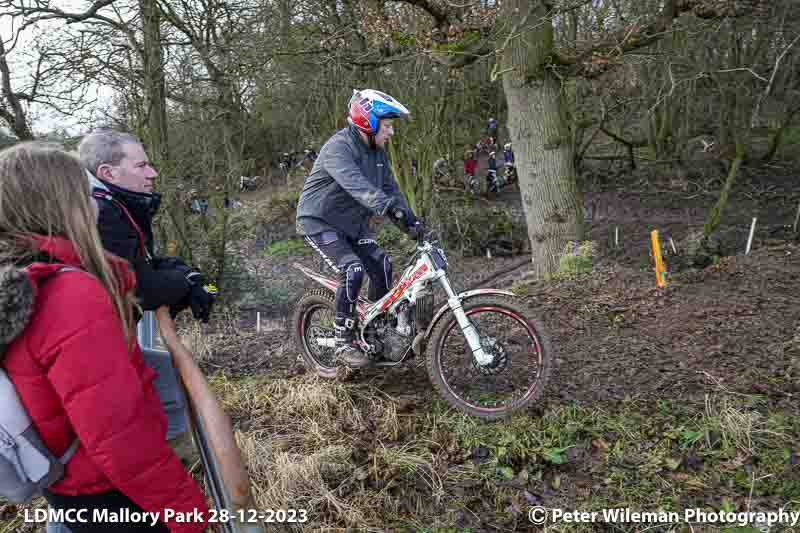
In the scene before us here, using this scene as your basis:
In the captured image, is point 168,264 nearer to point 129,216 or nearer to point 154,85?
point 129,216

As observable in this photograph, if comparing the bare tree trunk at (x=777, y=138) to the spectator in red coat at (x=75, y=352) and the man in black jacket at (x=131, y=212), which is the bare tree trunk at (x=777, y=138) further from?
the spectator in red coat at (x=75, y=352)

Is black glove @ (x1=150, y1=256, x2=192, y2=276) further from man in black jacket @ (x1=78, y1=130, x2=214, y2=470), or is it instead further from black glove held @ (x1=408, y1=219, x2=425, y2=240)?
black glove held @ (x1=408, y1=219, x2=425, y2=240)

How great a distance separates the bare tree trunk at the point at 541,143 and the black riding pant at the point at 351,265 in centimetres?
314

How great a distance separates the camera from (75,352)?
4.61ft

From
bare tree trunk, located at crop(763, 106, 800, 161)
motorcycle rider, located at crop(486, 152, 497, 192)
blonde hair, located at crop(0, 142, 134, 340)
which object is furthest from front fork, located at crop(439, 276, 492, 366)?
motorcycle rider, located at crop(486, 152, 497, 192)

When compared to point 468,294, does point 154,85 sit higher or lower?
higher

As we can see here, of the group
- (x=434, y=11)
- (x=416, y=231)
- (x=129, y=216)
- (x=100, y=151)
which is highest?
(x=434, y=11)

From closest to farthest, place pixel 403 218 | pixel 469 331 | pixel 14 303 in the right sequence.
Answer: pixel 14 303 → pixel 469 331 → pixel 403 218

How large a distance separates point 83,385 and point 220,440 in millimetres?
441

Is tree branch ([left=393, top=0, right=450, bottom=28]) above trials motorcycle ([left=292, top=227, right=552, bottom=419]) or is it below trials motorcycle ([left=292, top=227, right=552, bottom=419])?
above

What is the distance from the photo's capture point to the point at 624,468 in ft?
9.86

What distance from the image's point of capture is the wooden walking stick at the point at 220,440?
1.70m

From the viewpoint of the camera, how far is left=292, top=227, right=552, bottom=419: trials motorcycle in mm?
3412

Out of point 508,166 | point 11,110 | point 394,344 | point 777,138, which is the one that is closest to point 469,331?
point 394,344
